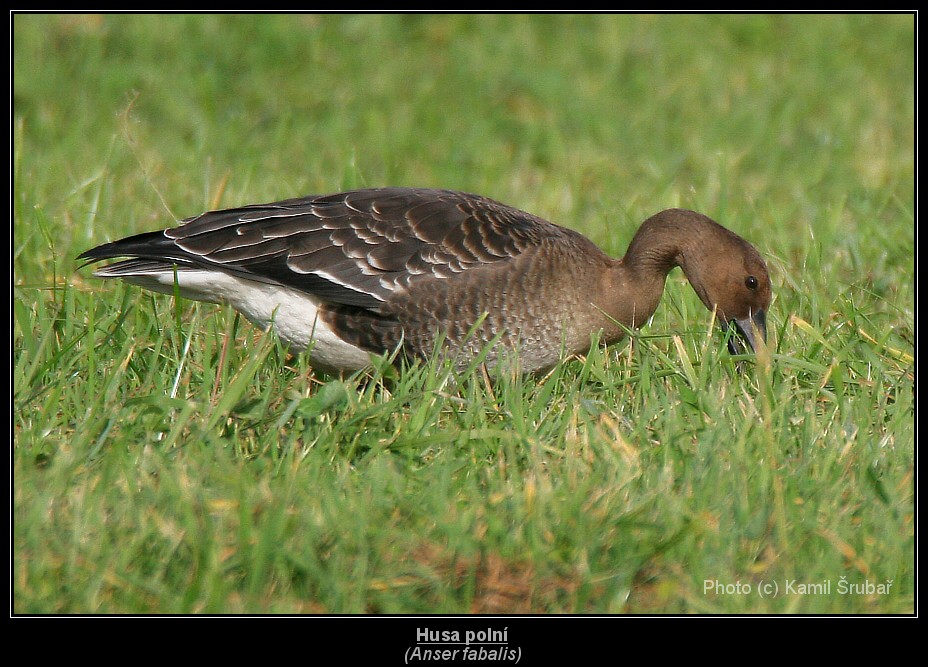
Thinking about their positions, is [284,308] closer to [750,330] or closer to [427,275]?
[427,275]

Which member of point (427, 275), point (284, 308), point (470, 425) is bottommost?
point (470, 425)

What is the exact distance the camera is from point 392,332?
461 centimetres

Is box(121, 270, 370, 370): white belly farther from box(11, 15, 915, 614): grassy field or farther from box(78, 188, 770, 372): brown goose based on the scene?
box(11, 15, 915, 614): grassy field

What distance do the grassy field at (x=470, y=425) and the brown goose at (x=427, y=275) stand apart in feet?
0.54

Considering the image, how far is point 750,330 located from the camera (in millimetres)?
4746

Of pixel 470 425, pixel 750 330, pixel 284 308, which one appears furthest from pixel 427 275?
pixel 750 330

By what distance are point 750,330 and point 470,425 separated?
1.34 m

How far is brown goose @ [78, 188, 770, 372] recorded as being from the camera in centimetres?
460

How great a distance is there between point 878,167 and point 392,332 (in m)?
4.36

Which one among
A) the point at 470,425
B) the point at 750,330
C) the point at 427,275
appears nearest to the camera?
the point at 470,425

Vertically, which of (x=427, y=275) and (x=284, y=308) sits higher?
(x=427, y=275)

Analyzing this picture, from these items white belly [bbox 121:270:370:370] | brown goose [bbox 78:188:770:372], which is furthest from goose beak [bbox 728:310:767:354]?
white belly [bbox 121:270:370:370]

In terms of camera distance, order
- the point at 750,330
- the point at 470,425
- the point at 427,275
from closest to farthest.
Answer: the point at 470,425
the point at 427,275
the point at 750,330

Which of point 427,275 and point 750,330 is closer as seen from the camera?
point 427,275
